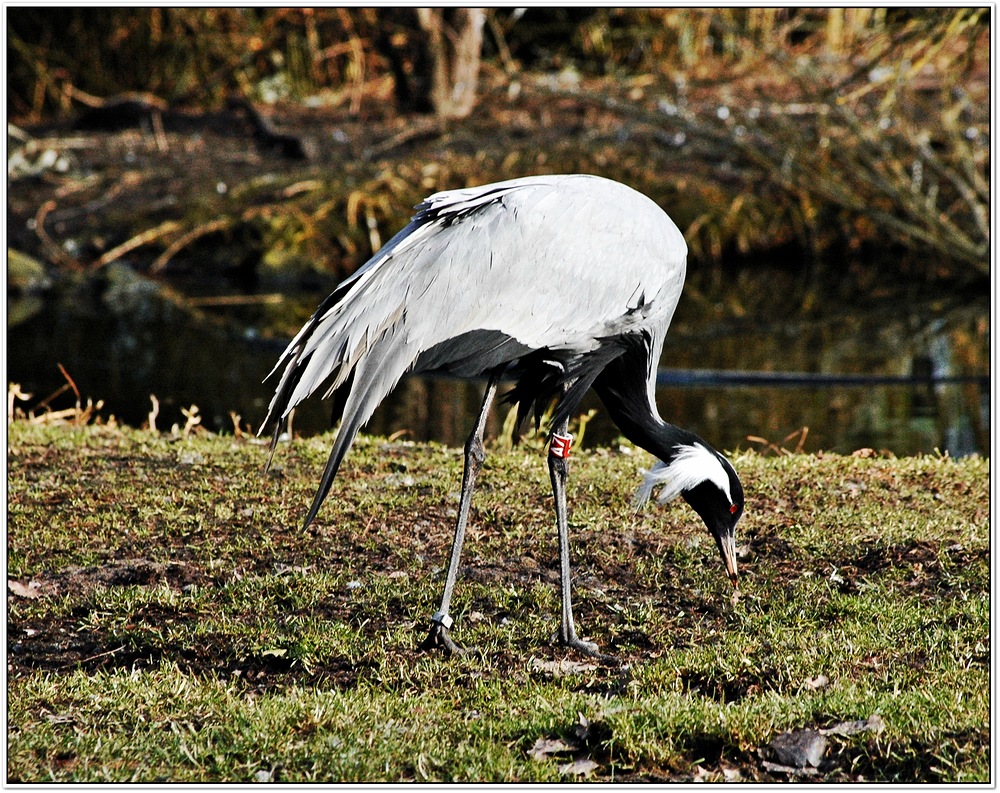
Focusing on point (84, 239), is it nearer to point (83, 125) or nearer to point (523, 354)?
point (83, 125)

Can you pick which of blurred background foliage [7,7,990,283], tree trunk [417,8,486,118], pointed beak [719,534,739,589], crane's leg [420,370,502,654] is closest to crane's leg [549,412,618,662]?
crane's leg [420,370,502,654]

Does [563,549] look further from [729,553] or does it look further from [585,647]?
[729,553]

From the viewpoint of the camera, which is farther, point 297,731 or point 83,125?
point 83,125

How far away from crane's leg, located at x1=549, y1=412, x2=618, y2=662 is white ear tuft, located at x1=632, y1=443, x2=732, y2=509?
290mm

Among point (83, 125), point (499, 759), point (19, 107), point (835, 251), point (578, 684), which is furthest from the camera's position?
point (19, 107)

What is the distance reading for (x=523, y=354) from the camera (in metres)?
4.42

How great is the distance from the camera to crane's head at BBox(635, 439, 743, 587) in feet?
14.8

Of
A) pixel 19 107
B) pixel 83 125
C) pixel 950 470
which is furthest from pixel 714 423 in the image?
pixel 19 107

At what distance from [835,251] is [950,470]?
9.21 m

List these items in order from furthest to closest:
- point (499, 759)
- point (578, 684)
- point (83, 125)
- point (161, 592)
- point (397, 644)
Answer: point (83, 125)
point (161, 592)
point (397, 644)
point (578, 684)
point (499, 759)

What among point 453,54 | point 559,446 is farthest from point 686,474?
point 453,54

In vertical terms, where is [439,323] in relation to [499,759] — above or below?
above

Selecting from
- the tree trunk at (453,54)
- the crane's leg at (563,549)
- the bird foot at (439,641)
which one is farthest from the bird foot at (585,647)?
the tree trunk at (453,54)

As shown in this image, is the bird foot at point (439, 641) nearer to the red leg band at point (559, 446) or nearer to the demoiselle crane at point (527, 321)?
the demoiselle crane at point (527, 321)
